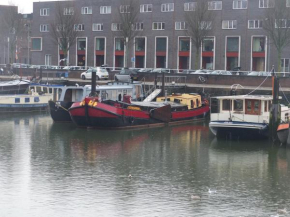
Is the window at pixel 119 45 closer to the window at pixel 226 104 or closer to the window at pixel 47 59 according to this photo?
the window at pixel 47 59

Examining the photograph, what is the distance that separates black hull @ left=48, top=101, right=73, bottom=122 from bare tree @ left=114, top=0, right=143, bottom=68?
28761mm

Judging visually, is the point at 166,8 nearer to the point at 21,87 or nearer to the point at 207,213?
the point at 21,87

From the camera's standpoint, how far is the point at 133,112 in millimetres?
42844

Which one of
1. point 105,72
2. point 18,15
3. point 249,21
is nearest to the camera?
point 105,72

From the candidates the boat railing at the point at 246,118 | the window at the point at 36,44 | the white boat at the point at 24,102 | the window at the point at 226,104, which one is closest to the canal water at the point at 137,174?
the boat railing at the point at 246,118

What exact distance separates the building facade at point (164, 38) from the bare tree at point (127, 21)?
0.51 m

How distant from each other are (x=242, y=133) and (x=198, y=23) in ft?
108

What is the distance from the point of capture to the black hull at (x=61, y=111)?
151 ft

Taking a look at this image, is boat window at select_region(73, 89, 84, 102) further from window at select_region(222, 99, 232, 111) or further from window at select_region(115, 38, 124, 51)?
window at select_region(115, 38, 124, 51)

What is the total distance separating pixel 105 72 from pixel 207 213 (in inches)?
1633

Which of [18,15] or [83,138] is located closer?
[83,138]

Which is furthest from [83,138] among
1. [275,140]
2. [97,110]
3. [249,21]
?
[249,21]

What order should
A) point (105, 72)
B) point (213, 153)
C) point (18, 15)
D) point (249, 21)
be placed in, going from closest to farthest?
point (213, 153)
point (105, 72)
point (249, 21)
point (18, 15)

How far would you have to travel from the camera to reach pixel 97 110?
41031 millimetres
